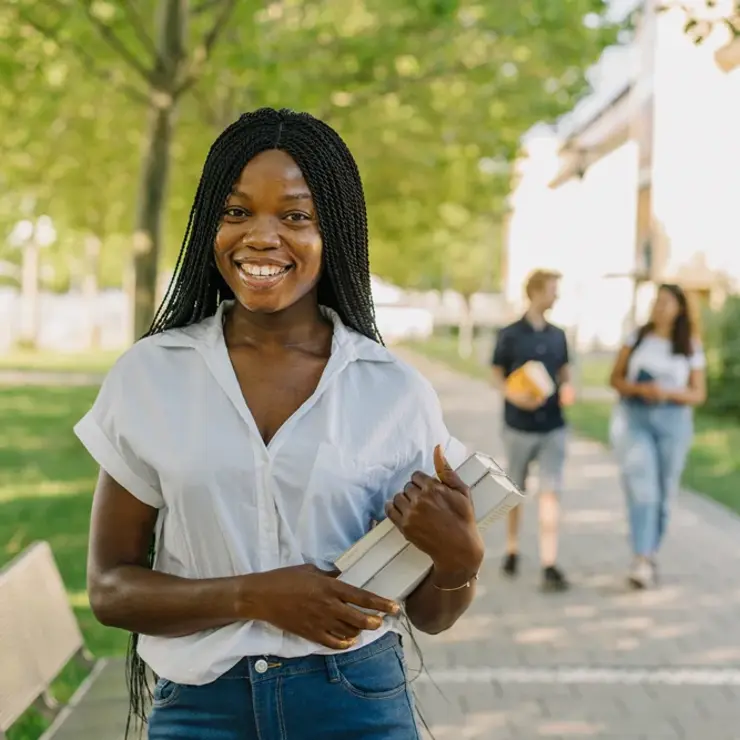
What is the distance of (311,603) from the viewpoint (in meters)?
1.98

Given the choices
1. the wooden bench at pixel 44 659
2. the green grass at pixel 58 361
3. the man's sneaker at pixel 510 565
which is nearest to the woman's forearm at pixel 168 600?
the wooden bench at pixel 44 659

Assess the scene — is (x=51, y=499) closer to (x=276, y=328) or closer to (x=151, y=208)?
(x=151, y=208)

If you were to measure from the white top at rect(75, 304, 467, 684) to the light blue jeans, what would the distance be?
578 centimetres

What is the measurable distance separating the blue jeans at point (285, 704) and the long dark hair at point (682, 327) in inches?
A: 231

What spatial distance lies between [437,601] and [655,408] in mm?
5787

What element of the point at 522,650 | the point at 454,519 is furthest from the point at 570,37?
the point at 454,519

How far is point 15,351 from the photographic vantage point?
1592 inches

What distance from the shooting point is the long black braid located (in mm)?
2135

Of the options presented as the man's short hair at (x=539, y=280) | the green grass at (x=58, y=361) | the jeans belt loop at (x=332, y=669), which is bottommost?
the green grass at (x=58, y=361)

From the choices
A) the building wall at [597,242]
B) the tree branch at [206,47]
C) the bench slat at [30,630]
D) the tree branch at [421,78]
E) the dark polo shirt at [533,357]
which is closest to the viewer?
the bench slat at [30,630]

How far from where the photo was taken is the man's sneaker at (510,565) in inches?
320

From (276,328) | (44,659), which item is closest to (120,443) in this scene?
(276,328)

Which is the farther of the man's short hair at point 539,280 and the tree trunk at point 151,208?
the tree trunk at point 151,208

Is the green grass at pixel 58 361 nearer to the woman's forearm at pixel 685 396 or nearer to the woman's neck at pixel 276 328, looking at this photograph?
the woman's forearm at pixel 685 396
